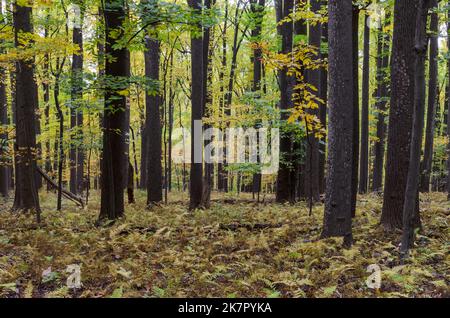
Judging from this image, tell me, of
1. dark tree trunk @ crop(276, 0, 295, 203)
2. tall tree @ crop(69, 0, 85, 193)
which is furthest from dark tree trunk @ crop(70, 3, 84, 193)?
dark tree trunk @ crop(276, 0, 295, 203)

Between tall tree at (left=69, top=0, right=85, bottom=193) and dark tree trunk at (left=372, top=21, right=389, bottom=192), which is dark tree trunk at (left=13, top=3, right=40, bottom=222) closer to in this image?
tall tree at (left=69, top=0, right=85, bottom=193)

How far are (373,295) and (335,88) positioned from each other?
3935 millimetres

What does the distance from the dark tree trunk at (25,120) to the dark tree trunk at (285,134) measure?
8.44 metres

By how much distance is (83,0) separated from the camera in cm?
985

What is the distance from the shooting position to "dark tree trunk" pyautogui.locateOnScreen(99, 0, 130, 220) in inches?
371

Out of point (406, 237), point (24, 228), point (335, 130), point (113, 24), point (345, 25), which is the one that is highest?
point (113, 24)

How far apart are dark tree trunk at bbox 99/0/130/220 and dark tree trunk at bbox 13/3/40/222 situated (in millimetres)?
2046

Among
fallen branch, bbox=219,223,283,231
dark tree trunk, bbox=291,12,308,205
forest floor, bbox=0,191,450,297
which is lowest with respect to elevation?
fallen branch, bbox=219,223,283,231

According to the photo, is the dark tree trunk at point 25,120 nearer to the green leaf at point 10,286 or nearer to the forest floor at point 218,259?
the forest floor at point 218,259

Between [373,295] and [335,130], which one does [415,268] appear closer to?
[373,295]

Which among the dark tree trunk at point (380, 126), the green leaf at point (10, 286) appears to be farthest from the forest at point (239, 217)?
the dark tree trunk at point (380, 126)

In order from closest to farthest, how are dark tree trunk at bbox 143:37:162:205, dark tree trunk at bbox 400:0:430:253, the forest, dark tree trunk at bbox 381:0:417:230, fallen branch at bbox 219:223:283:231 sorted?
the forest, dark tree trunk at bbox 400:0:430:253, dark tree trunk at bbox 381:0:417:230, fallen branch at bbox 219:223:283:231, dark tree trunk at bbox 143:37:162:205
